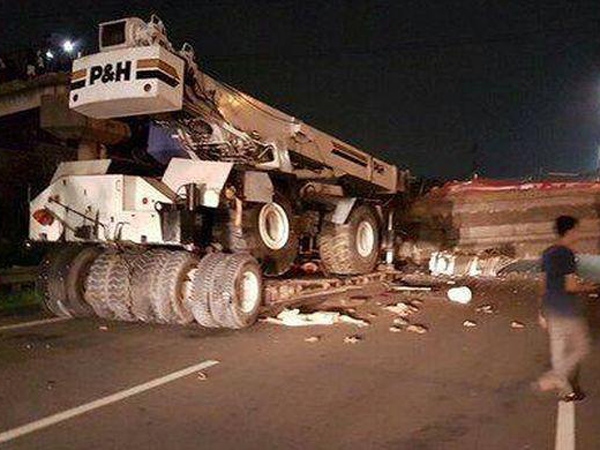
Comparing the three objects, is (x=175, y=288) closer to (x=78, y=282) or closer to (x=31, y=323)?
(x=78, y=282)

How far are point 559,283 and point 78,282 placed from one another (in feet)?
21.2

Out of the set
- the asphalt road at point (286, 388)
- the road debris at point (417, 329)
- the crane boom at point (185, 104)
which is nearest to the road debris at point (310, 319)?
the asphalt road at point (286, 388)

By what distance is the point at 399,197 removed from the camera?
16.4m

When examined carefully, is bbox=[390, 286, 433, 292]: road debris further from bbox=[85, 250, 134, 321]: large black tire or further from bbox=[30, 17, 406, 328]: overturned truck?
bbox=[85, 250, 134, 321]: large black tire

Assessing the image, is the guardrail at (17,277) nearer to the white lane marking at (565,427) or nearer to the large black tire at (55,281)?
the large black tire at (55,281)

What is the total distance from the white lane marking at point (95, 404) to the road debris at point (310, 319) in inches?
93.8

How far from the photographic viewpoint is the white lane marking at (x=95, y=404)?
4645mm

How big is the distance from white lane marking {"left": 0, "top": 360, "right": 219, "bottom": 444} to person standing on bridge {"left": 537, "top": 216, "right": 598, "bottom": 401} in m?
3.22

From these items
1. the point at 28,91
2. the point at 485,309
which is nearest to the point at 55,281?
the point at 485,309

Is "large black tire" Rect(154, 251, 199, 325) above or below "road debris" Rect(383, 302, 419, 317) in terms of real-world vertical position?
above

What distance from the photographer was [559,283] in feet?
18.5

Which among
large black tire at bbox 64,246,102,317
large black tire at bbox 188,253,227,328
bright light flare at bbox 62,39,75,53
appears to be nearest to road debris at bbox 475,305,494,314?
large black tire at bbox 188,253,227,328

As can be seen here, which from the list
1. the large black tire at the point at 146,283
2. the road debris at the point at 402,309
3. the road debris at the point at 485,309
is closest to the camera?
the large black tire at the point at 146,283

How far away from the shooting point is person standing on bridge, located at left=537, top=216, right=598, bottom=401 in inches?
218
